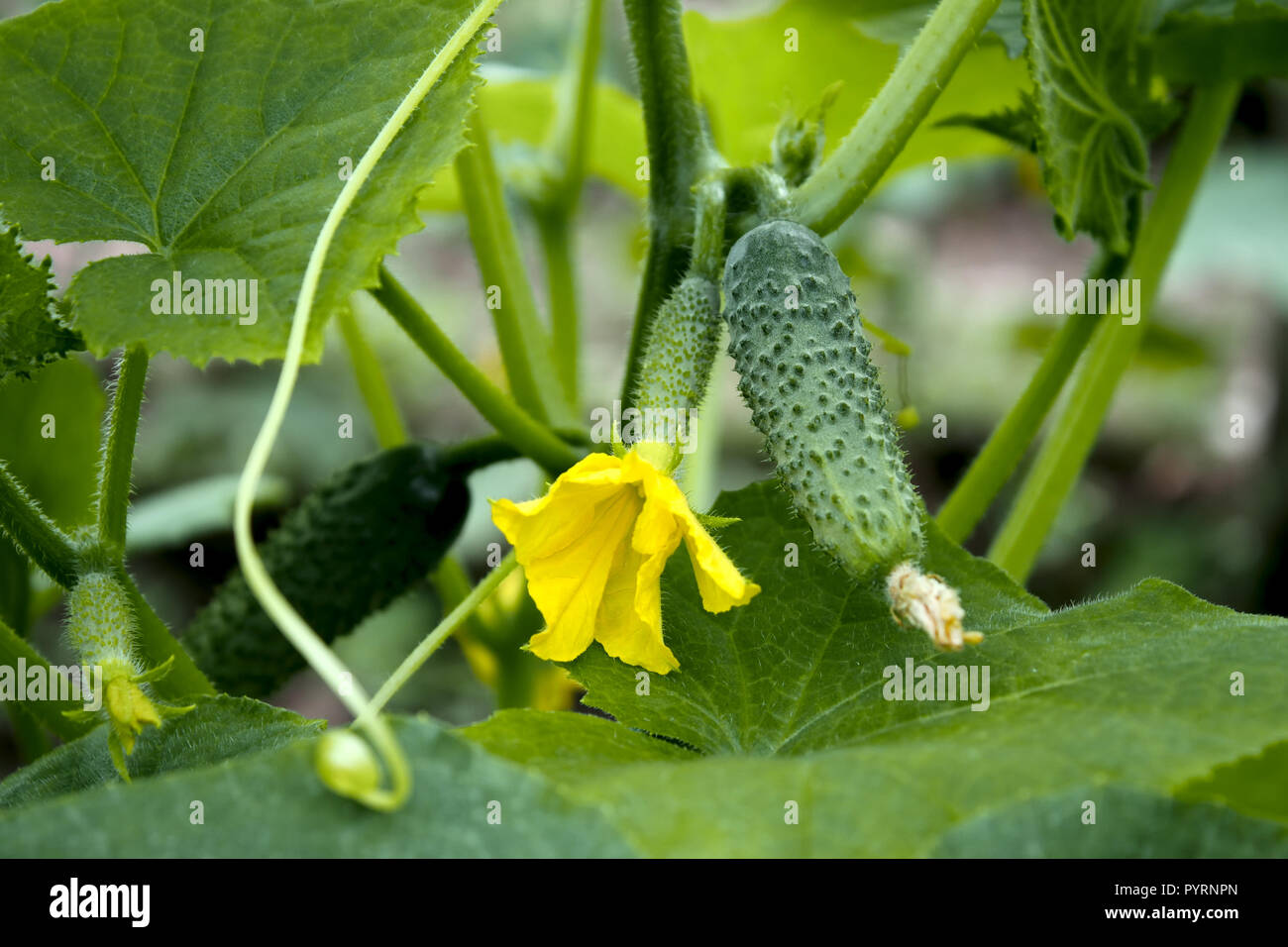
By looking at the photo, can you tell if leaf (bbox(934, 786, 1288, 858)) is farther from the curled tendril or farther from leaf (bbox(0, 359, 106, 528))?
leaf (bbox(0, 359, 106, 528))

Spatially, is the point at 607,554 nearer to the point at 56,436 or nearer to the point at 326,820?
the point at 326,820

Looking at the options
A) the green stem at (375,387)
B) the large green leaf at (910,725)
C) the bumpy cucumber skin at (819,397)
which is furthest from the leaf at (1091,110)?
the green stem at (375,387)

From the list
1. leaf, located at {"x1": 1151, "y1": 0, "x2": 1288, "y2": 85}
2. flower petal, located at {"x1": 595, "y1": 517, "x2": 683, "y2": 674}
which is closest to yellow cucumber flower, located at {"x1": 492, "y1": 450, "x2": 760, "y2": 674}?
flower petal, located at {"x1": 595, "y1": 517, "x2": 683, "y2": 674}

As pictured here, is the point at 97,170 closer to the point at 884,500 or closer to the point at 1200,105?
the point at 884,500

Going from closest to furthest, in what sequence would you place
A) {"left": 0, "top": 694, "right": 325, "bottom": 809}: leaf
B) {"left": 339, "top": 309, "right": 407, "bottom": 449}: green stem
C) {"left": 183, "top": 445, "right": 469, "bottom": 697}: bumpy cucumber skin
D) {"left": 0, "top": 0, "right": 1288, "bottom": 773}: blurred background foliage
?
1. {"left": 0, "top": 694, "right": 325, "bottom": 809}: leaf
2. {"left": 183, "top": 445, "right": 469, "bottom": 697}: bumpy cucumber skin
3. {"left": 339, "top": 309, "right": 407, "bottom": 449}: green stem
4. {"left": 0, "top": 0, "right": 1288, "bottom": 773}: blurred background foliage
